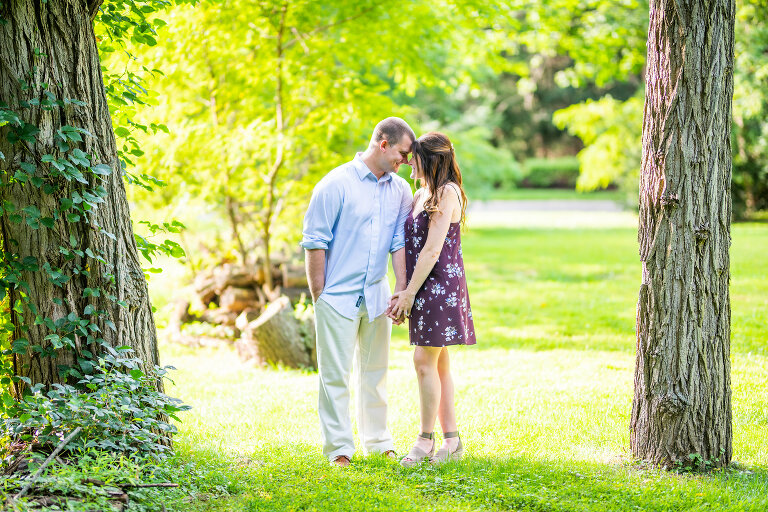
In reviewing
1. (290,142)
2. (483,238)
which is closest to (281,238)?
(290,142)

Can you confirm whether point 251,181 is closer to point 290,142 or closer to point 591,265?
point 290,142

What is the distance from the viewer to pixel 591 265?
13.6 m

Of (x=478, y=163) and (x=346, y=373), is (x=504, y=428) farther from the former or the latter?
(x=478, y=163)

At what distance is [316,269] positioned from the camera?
441 cm

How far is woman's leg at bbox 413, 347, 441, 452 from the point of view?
14.6 ft

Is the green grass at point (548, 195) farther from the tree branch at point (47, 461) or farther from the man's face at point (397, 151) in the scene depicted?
the tree branch at point (47, 461)

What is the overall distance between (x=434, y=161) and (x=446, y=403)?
1.49 metres

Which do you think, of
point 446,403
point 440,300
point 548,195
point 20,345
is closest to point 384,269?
point 440,300

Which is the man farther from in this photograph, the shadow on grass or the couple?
the shadow on grass

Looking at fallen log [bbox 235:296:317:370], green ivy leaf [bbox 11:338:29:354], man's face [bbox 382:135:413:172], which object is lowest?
fallen log [bbox 235:296:317:370]

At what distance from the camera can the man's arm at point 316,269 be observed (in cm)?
440

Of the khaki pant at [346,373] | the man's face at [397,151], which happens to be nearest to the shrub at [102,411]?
the khaki pant at [346,373]

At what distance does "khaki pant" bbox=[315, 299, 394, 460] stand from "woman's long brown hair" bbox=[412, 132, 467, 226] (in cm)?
80

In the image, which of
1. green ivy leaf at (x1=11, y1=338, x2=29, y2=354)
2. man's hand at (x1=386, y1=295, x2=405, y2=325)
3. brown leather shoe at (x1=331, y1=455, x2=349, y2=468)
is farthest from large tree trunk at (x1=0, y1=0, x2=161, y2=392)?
man's hand at (x1=386, y1=295, x2=405, y2=325)
